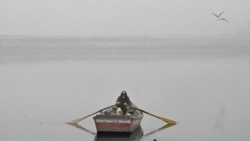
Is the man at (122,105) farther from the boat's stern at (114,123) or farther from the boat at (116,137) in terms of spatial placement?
the boat's stern at (114,123)

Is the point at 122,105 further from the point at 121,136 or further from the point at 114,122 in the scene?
the point at 114,122

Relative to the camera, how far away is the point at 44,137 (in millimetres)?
22797

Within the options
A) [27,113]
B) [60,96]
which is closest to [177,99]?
[60,96]

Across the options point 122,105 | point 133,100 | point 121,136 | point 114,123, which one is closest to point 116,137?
point 121,136

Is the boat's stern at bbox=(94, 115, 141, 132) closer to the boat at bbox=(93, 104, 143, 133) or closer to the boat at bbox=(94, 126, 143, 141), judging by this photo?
the boat at bbox=(93, 104, 143, 133)

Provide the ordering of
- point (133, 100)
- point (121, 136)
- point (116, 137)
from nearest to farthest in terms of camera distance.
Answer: point (116, 137) → point (121, 136) → point (133, 100)

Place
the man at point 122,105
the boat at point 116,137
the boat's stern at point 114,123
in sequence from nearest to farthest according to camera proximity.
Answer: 1. the boat's stern at point 114,123
2. the boat at point 116,137
3. the man at point 122,105

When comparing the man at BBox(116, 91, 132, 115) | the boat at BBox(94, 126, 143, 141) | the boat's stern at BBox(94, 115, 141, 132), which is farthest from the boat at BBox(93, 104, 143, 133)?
the man at BBox(116, 91, 132, 115)

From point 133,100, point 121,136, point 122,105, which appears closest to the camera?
point 121,136

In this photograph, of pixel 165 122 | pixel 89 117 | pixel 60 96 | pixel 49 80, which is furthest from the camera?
pixel 49 80

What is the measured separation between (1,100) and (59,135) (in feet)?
43.2

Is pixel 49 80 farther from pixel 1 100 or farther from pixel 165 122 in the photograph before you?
pixel 165 122

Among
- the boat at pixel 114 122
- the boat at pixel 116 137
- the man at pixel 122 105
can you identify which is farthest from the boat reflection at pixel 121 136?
the man at pixel 122 105

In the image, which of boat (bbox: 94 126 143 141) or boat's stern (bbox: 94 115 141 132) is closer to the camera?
boat's stern (bbox: 94 115 141 132)
